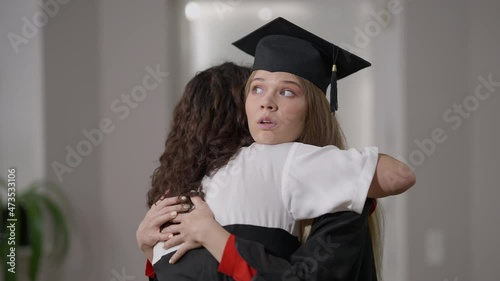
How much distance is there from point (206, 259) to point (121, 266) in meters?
2.14

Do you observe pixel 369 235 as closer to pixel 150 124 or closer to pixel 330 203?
pixel 330 203

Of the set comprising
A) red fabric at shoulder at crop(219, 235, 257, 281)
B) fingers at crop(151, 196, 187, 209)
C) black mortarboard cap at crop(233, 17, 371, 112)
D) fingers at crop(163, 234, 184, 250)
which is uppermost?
black mortarboard cap at crop(233, 17, 371, 112)

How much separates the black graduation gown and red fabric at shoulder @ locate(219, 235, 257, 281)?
1 centimetres

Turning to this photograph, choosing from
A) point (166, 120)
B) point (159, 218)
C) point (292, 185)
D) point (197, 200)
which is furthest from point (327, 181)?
point (166, 120)

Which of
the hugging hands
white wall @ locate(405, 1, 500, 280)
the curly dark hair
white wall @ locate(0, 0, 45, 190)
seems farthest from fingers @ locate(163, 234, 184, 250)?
white wall @ locate(405, 1, 500, 280)

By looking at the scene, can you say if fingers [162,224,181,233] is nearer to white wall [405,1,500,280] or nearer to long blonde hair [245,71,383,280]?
long blonde hair [245,71,383,280]

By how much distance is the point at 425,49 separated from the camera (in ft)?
11.3

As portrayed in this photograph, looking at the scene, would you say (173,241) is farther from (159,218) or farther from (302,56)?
(302,56)

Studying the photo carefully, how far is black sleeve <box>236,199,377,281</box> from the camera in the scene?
4.24 feet

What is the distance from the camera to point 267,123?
4.64 ft

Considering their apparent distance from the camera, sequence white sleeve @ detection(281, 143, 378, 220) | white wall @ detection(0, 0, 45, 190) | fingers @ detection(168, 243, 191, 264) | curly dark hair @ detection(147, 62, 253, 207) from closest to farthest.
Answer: white sleeve @ detection(281, 143, 378, 220)
fingers @ detection(168, 243, 191, 264)
curly dark hair @ detection(147, 62, 253, 207)
white wall @ detection(0, 0, 45, 190)

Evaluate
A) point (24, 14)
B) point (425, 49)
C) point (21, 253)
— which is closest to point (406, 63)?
point (425, 49)

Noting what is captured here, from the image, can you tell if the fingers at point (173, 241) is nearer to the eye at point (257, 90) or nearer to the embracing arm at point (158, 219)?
the embracing arm at point (158, 219)

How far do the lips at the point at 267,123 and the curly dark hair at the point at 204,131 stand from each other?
109 millimetres
